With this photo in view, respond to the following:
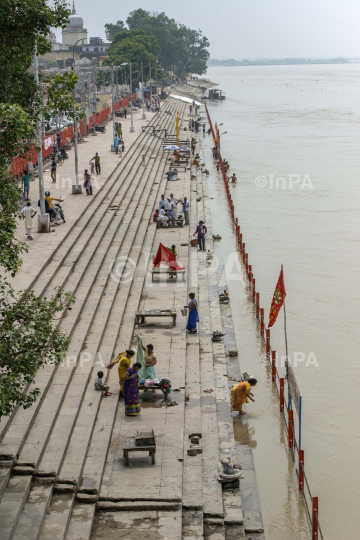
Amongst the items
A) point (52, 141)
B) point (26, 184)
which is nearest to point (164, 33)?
point (52, 141)

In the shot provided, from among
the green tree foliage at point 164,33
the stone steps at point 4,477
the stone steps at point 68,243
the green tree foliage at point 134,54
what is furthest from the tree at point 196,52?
the stone steps at point 4,477

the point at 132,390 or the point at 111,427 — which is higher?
the point at 132,390

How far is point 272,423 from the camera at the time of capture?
12.2m

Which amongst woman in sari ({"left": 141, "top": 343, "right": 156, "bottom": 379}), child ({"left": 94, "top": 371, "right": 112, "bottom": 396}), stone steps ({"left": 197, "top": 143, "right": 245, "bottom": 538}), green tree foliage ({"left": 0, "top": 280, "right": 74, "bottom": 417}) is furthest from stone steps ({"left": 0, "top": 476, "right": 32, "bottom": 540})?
woman in sari ({"left": 141, "top": 343, "right": 156, "bottom": 379})

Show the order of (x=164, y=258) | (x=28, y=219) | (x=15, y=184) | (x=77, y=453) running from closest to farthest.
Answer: (x=15, y=184) < (x=77, y=453) < (x=164, y=258) < (x=28, y=219)

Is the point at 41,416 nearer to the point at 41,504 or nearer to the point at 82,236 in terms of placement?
the point at 41,504

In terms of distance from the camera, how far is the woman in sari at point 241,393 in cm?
1158

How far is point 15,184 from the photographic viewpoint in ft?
26.8

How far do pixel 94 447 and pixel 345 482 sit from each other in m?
4.25

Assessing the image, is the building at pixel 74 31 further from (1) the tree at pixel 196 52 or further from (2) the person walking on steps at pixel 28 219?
(2) the person walking on steps at pixel 28 219

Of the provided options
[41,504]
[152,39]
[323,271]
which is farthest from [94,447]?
[152,39]

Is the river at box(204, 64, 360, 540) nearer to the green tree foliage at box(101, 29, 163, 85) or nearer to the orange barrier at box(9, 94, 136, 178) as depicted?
the orange barrier at box(9, 94, 136, 178)

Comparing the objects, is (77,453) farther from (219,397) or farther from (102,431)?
(219,397)

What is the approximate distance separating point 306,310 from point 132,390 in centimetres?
875
